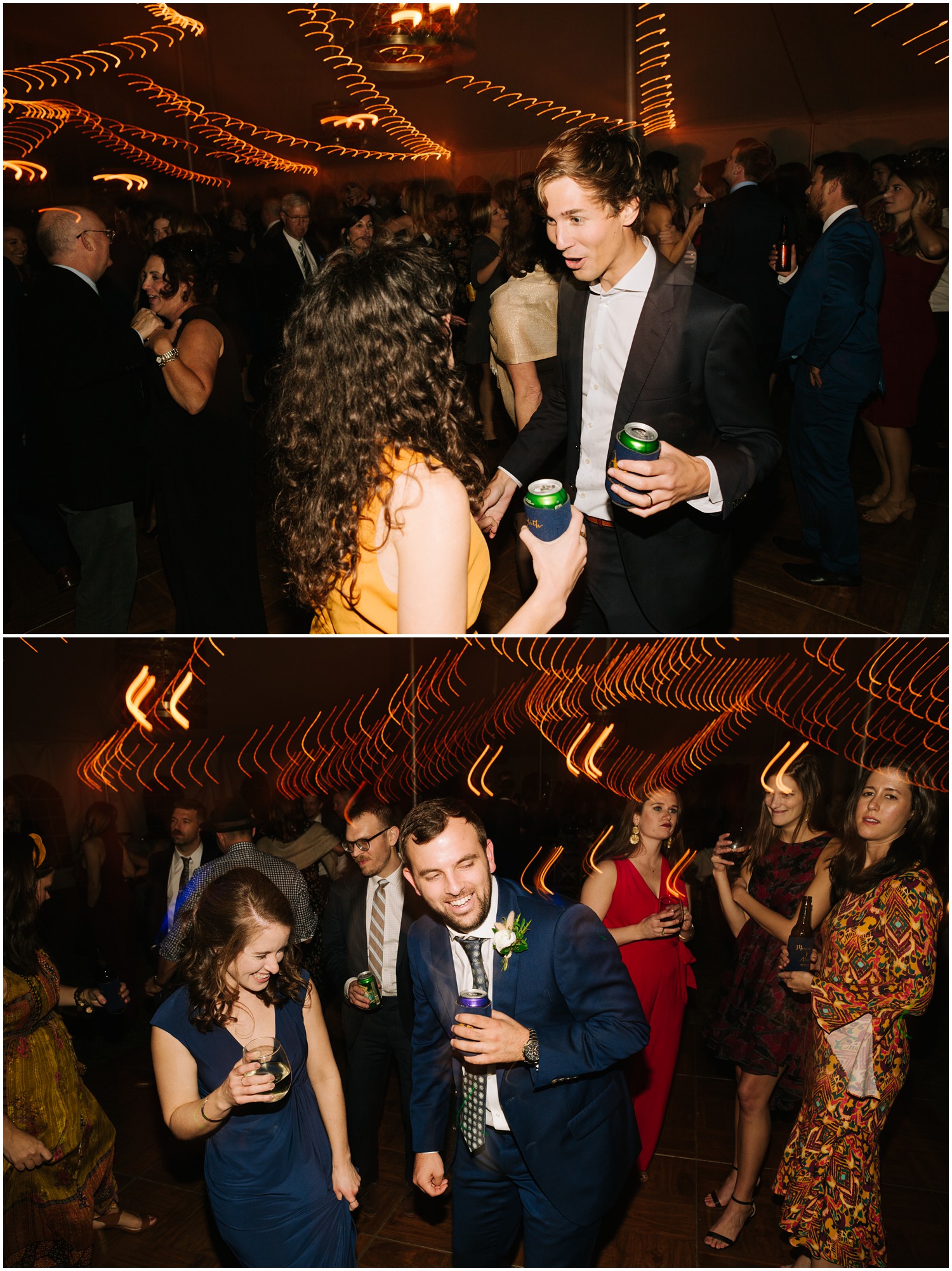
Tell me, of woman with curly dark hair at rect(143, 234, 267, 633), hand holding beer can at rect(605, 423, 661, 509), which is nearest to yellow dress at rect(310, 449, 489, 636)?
hand holding beer can at rect(605, 423, 661, 509)

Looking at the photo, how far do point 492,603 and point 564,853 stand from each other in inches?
52.9

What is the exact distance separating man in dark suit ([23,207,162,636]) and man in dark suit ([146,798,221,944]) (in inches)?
48.4

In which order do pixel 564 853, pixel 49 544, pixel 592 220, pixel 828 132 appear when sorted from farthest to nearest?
pixel 49 544
pixel 828 132
pixel 564 853
pixel 592 220

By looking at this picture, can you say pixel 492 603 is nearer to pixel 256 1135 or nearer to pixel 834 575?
pixel 834 575

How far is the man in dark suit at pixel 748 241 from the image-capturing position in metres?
2.59

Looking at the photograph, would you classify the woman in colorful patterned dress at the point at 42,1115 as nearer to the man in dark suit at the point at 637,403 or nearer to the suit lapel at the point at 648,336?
the man in dark suit at the point at 637,403

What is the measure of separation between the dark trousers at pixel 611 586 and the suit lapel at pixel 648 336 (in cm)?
32

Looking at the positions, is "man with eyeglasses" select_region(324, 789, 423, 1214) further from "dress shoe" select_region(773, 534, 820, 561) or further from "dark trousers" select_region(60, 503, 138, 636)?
"dress shoe" select_region(773, 534, 820, 561)

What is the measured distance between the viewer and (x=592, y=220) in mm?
1712

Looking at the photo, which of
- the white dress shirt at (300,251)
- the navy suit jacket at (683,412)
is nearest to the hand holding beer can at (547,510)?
the navy suit jacket at (683,412)

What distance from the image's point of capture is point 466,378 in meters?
2.13

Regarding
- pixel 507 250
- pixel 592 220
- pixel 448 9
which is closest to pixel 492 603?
pixel 507 250

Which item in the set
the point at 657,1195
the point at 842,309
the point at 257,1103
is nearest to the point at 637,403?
the point at 257,1103

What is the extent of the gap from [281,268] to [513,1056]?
13.2 ft
